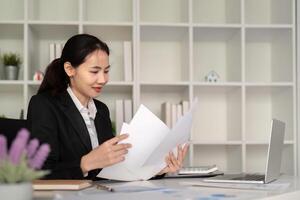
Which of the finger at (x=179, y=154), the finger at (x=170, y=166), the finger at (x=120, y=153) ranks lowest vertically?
the finger at (x=170, y=166)

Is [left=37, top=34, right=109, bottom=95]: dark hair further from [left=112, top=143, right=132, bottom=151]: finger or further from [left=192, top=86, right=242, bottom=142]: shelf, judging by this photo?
[left=192, top=86, right=242, bottom=142]: shelf

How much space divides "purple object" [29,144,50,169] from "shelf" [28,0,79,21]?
2.59m

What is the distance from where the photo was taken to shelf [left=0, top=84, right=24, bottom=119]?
3.35 metres

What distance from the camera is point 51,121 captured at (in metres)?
1.91

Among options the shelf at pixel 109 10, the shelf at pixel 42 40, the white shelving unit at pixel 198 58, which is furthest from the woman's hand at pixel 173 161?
the shelf at pixel 109 10

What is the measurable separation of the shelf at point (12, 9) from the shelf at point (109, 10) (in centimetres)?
48

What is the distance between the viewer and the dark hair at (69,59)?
6.66 ft

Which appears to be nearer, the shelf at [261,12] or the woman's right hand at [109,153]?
the woman's right hand at [109,153]

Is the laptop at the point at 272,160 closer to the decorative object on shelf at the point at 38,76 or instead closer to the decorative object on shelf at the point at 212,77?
the decorative object on shelf at the point at 212,77

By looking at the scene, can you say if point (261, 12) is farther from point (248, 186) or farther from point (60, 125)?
point (248, 186)

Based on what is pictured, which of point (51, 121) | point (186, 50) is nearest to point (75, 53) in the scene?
point (51, 121)

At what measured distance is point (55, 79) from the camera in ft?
6.86

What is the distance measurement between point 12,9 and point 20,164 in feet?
8.98

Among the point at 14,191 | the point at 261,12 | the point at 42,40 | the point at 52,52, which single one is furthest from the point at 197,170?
the point at 261,12
